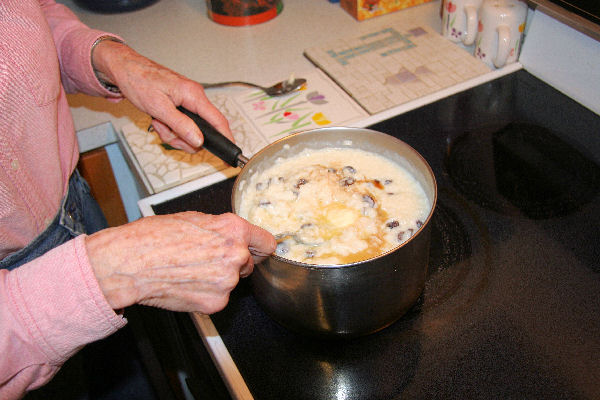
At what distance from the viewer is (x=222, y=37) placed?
62.2 inches

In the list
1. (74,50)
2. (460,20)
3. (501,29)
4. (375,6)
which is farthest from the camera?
(375,6)

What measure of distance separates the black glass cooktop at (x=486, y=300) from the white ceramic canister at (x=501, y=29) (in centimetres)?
23

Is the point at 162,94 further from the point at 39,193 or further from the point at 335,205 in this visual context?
the point at 335,205

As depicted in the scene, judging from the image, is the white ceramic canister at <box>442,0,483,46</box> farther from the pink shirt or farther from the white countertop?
the pink shirt

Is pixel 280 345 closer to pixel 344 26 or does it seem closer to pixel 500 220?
pixel 500 220

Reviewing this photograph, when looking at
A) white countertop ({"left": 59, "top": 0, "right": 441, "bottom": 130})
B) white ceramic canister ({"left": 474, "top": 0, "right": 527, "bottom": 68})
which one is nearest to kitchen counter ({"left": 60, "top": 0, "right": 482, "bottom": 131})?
white countertop ({"left": 59, "top": 0, "right": 441, "bottom": 130})

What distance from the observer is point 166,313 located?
107cm

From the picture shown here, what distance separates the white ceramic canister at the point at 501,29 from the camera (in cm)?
121

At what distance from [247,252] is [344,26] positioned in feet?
3.59

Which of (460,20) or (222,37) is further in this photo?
(222,37)

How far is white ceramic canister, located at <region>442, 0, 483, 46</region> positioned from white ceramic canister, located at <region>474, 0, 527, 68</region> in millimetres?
26

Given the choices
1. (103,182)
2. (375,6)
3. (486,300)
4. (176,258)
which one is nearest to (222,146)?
(176,258)

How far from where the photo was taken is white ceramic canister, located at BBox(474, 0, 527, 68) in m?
1.21

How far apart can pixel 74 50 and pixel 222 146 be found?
41 cm
